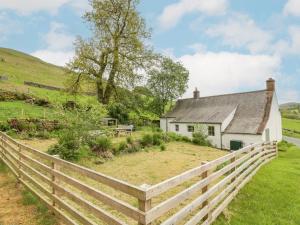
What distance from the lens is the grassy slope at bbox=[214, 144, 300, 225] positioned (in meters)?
6.18

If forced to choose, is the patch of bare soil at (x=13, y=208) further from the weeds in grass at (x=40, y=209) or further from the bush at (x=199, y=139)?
the bush at (x=199, y=139)

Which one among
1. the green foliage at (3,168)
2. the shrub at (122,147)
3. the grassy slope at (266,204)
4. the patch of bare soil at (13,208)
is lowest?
the grassy slope at (266,204)

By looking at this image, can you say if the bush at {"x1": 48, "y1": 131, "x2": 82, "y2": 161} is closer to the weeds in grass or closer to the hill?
the weeds in grass

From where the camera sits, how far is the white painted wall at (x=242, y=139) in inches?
1011

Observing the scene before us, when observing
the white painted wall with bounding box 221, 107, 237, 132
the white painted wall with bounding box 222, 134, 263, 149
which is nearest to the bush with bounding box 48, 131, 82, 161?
the white painted wall with bounding box 222, 134, 263, 149

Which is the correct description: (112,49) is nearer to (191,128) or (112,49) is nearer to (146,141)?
(191,128)

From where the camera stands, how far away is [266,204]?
23.5 feet

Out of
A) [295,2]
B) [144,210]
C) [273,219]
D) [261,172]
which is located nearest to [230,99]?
[295,2]

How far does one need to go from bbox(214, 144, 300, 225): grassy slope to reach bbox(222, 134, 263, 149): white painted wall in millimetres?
16285

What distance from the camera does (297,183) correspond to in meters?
9.59

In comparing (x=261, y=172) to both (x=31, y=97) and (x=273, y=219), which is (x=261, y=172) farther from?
(x=31, y=97)

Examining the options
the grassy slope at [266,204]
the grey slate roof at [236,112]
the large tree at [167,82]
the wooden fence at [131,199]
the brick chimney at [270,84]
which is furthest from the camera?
the large tree at [167,82]

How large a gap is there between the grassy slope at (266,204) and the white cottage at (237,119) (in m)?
17.3

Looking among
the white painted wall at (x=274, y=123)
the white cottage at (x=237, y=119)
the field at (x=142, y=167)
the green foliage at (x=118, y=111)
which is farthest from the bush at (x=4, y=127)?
the white painted wall at (x=274, y=123)
